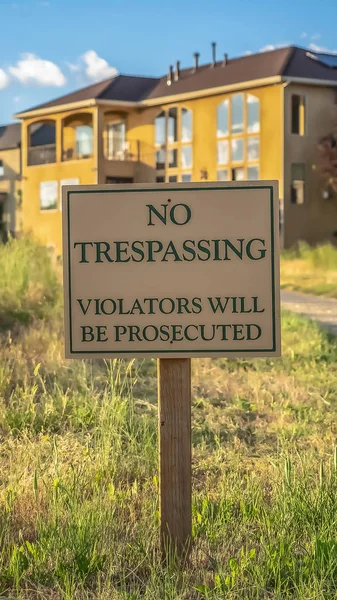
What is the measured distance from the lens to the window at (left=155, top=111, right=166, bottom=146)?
36.5 m

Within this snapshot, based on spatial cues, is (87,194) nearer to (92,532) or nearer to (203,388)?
(92,532)

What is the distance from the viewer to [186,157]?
35.4 metres

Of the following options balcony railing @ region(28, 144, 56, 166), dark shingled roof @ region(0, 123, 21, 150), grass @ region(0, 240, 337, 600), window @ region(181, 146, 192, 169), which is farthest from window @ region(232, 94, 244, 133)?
grass @ region(0, 240, 337, 600)

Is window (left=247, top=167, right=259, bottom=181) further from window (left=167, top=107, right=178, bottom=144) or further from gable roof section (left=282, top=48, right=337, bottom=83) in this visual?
window (left=167, top=107, right=178, bottom=144)

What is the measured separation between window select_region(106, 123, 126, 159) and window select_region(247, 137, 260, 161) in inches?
280

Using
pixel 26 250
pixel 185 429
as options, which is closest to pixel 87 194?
pixel 185 429

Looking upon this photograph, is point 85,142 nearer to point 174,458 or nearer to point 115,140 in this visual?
point 115,140

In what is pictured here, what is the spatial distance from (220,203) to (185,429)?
0.93 m

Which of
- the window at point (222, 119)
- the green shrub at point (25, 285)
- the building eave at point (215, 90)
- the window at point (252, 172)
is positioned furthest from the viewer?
the window at point (222, 119)

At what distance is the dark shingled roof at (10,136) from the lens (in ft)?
163

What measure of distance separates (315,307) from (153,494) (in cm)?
997

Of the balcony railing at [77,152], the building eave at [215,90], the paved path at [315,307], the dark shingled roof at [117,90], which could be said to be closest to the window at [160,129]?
the building eave at [215,90]

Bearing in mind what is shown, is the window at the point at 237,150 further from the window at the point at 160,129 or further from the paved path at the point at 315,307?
the paved path at the point at 315,307

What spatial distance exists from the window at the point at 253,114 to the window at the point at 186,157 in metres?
3.08
